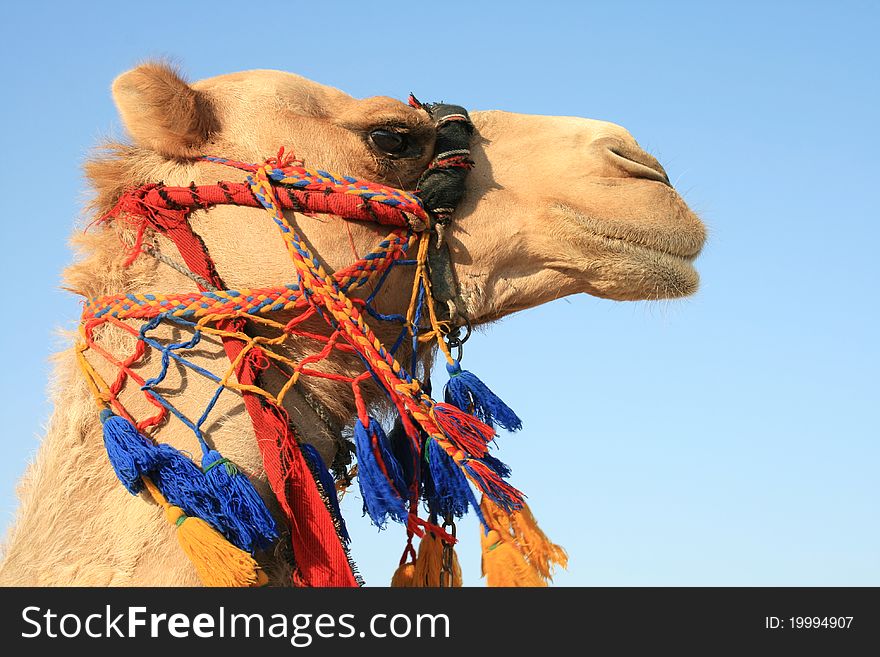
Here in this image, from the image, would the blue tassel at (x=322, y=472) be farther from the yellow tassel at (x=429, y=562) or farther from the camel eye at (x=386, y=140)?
the camel eye at (x=386, y=140)

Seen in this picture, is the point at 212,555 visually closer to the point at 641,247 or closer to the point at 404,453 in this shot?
the point at 404,453

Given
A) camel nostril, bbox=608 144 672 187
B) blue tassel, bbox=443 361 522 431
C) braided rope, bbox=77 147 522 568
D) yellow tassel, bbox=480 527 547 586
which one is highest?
camel nostril, bbox=608 144 672 187

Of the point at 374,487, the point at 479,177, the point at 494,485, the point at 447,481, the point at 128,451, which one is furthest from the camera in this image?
the point at 479,177

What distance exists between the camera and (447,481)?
4152 millimetres

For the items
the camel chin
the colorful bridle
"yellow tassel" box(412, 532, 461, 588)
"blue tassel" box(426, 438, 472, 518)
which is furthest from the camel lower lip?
"yellow tassel" box(412, 532, 461, 588)

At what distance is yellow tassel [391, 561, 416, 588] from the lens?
432 centimetres

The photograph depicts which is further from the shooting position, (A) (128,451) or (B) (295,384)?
(B) (295,384)

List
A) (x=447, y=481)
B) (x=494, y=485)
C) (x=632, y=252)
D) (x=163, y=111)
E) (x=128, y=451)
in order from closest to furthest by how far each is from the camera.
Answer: (x=128, y=451) → (x=494, y=485) → (x=447, y=481) → (x=163, y=111) → (x=632, y=252)

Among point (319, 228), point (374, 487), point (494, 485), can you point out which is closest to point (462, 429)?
point (494, 485)

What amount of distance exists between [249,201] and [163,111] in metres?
0.53

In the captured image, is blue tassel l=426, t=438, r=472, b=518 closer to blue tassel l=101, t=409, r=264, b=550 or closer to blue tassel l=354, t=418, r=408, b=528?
blue tassel l=354, t=418, r=408, b=528

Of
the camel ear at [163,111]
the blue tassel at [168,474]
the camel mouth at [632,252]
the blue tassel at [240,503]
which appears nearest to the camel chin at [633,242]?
the camel mouth at [632,252]

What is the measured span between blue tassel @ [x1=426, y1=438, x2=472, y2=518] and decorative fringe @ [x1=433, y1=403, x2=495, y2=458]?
7.0 inches

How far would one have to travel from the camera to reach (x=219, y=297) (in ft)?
13.0
